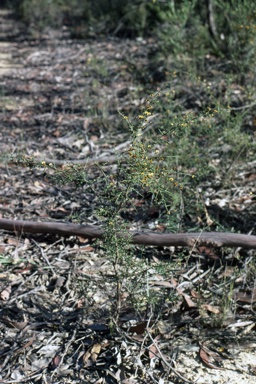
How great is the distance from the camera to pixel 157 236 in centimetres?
430

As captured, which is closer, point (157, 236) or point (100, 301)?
point (100, 301)

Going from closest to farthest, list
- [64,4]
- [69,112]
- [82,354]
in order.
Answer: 1. [82,354]
2. [69,112]
3. [64,4]

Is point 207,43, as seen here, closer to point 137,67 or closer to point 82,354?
point 137,67

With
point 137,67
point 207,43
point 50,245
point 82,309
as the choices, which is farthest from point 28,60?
point 82,309

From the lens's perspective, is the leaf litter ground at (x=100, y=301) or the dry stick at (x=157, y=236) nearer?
the leaf litter ground at (x=100, y=301)

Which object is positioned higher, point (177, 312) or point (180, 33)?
point (180, 33)

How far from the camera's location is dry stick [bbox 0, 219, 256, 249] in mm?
4176

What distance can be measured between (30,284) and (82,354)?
833mm

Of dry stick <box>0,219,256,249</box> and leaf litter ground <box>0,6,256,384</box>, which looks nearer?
leaf litter ground <box>0,6,256,384</box>

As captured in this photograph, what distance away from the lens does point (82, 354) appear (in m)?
3.54

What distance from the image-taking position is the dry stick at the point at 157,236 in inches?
164

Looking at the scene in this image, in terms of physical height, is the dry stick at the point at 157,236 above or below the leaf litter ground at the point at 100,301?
above

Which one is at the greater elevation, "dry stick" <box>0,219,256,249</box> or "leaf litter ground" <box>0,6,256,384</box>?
"dry stick" <box>0,219,256,249</box>

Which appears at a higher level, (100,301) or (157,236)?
(157,236)
